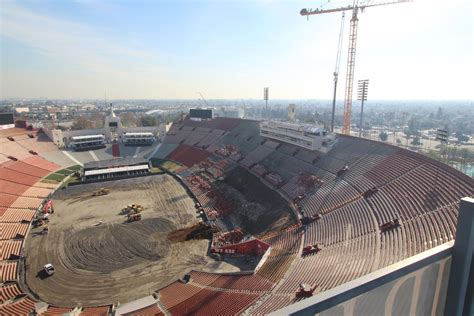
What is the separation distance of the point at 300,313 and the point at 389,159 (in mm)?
35970

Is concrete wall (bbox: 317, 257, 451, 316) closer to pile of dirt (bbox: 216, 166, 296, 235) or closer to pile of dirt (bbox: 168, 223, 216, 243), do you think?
pile of dirt (bbox: 216, 166, 296, 235)

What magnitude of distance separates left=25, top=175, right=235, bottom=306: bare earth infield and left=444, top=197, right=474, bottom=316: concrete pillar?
2184 centimetres

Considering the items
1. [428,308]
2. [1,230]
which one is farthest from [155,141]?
[428,308]

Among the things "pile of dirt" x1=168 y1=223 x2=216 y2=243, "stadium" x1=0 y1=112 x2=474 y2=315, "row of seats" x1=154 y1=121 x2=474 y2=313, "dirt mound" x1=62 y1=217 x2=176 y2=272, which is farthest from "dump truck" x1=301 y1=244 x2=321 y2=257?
"dirt mound" x1=62 y1=217 x2=176 y2=272

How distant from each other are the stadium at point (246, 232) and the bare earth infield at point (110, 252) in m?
0.15

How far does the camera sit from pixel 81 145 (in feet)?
211

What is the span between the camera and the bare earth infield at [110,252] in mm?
23297

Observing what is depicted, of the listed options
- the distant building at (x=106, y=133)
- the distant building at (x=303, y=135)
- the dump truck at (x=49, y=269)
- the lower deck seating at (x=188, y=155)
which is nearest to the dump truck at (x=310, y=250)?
the distant building at (x=303, y=135)

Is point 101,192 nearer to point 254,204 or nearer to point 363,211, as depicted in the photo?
point 254,204

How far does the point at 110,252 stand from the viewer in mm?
28375

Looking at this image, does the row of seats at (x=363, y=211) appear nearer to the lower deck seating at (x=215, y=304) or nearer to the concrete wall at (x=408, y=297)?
the lower deck seating at (x=215, y=304)

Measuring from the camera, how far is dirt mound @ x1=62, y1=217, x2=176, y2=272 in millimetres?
26797

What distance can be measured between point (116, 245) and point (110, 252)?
1.33 metres

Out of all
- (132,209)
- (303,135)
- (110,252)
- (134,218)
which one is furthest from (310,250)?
(303,135)
